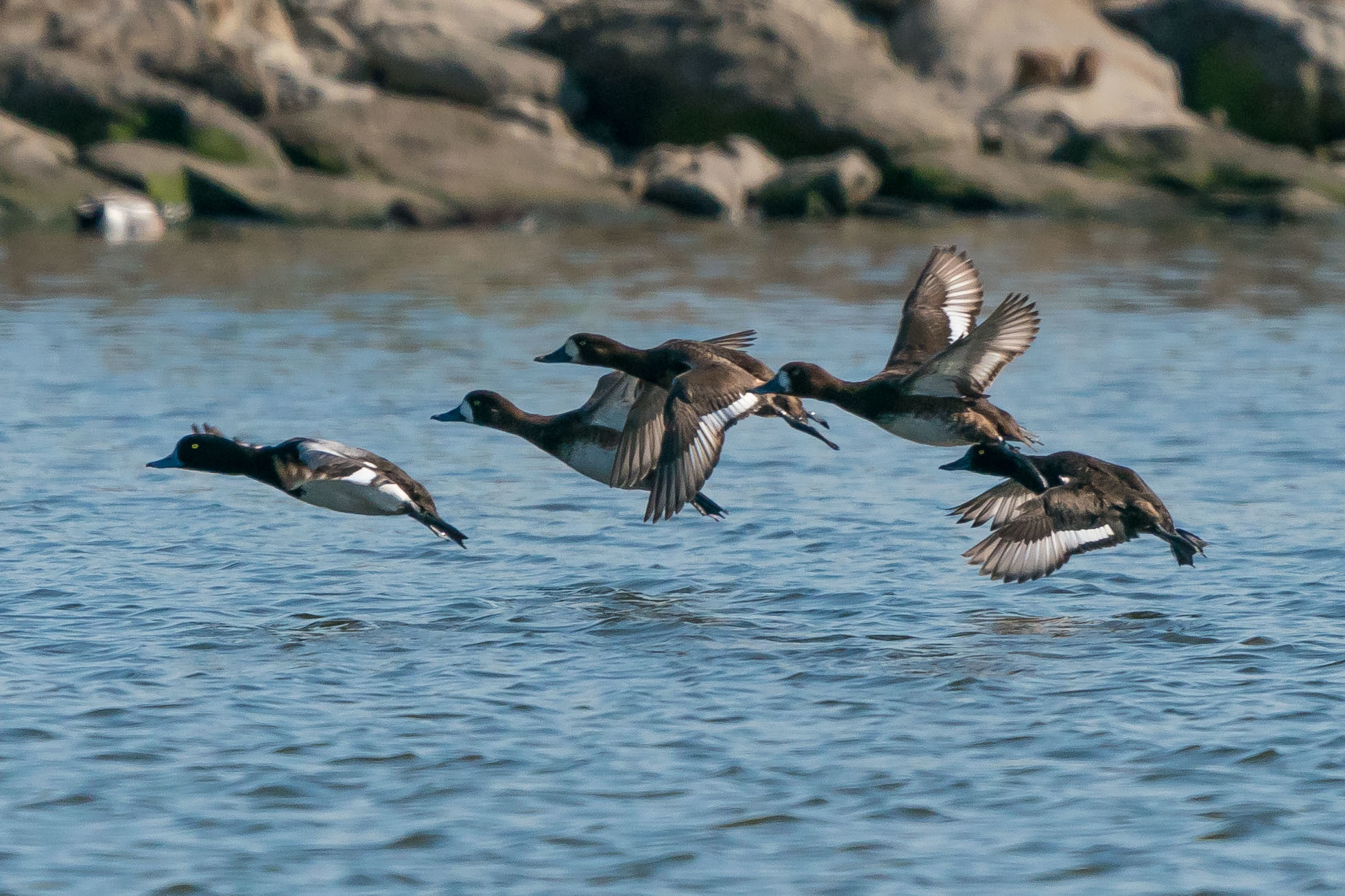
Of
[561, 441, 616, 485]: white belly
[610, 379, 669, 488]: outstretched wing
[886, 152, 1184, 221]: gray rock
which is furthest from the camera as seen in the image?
[886, 152, 1184, 221]: gray rock

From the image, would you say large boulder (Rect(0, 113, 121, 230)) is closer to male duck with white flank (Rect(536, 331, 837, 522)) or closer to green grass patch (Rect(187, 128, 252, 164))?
green grass patch (Rect(187, 128, 252, 164))

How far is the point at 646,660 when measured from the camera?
1014cm

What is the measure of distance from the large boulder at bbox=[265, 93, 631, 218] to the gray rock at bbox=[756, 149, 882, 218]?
324 cm

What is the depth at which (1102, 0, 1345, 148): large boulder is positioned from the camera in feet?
145

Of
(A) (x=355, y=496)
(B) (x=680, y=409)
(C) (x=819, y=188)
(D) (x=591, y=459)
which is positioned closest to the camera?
(A) (x=355, y=496)

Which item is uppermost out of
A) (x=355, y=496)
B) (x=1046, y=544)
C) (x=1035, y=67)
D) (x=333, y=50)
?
(x=1035, y=67)

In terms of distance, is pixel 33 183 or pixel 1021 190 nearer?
pixel 33 183

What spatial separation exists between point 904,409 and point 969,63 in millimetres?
34337

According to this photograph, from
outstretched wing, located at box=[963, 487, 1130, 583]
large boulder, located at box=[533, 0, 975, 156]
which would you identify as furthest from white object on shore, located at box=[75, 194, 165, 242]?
outstretched wing, located at box=[963, 487, 1130, 583]

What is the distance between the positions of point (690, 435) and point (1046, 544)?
2200 millimetres

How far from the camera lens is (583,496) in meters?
14.7

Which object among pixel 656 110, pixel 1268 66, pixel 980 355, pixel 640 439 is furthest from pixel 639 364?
pixel 1268 66

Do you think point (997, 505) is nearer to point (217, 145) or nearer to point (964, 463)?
point (964, 463)

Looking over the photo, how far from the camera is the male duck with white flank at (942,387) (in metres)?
11.1
